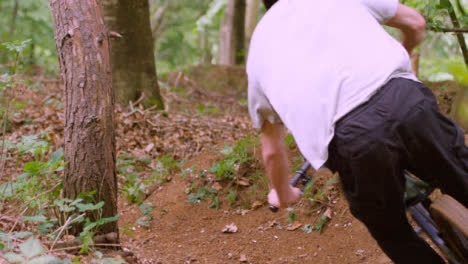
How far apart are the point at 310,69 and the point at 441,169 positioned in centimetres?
70

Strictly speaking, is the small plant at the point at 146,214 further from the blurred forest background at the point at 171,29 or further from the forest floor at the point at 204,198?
the blurred forest background at the point at 171,29

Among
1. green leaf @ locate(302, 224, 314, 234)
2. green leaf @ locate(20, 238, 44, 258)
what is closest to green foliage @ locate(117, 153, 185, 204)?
green leaf @ locate(302, 224, 314, 234)

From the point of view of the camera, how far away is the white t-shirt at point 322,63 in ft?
5.99

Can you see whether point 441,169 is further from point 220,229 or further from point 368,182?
point 220,229

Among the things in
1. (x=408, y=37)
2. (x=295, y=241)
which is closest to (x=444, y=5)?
(x=408, y=37)

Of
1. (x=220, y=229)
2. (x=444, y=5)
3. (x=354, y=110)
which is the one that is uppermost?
(x=444, y=5)

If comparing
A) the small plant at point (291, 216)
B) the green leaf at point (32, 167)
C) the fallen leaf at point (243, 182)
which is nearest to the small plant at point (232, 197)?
the fallen leaf at point (243, 182)

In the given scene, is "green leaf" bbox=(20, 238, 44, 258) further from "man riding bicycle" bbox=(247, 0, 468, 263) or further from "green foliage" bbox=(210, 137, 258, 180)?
"green foliage" bbox=(210, 137, 258, 180)

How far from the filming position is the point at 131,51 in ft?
23.0

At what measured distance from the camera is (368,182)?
187cm

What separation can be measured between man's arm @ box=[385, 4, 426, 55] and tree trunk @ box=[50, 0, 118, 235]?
6.66 ft

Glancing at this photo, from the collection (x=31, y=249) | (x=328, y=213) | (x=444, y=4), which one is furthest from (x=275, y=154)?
(x=444, y=4)

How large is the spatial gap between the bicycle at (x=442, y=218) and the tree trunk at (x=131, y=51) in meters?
5.04

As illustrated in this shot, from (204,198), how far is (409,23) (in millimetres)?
3276
